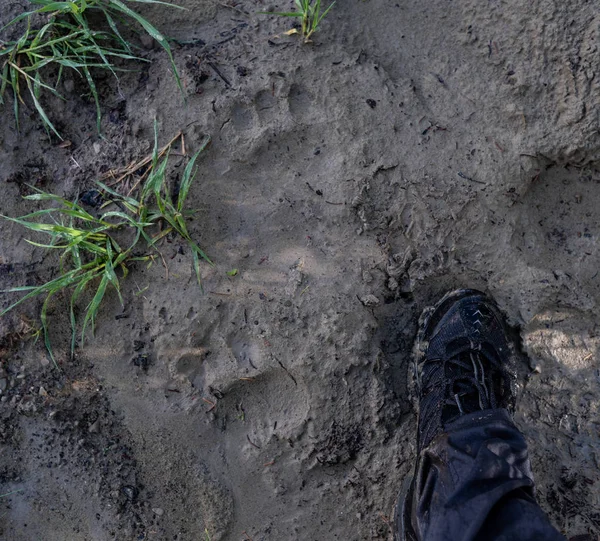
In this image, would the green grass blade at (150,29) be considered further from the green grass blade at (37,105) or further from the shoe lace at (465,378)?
the shoe lace at (465,378)

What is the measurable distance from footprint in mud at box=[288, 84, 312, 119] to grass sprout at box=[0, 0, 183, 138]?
428 millimetres

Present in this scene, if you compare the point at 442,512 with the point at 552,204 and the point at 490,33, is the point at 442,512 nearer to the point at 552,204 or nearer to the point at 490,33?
the point at 552,204

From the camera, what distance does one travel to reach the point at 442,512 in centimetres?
186

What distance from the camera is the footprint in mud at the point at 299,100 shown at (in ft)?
7.27

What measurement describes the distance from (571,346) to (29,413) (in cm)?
215

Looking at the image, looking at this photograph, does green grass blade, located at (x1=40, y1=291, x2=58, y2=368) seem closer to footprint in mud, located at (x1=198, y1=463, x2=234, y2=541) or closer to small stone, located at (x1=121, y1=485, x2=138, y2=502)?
small stone, located at (x1=121, y1=485, x2=138, y2=502)

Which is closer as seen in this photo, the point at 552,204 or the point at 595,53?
the point at 595,53

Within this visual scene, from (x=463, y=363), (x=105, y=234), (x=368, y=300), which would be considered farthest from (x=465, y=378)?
(x=105, y=234)

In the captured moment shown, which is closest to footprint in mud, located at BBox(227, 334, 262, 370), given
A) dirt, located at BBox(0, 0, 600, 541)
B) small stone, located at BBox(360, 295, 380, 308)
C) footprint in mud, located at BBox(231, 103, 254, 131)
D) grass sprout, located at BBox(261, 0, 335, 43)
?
dirt, located at BBox(0, 0, 600, 541)

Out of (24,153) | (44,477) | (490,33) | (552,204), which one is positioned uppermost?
(490,33)

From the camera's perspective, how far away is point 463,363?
2.36 meters

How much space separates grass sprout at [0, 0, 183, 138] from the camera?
2.15 metres

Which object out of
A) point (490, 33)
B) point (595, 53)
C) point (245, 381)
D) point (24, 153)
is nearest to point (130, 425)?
point (245, 381)

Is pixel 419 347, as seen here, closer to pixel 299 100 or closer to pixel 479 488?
pixel 479 488
